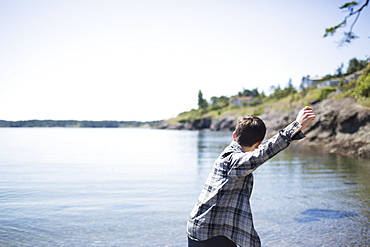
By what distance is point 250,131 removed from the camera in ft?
8.99

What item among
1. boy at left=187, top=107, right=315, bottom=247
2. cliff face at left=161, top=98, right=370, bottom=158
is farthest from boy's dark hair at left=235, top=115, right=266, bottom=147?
cliff face at left=161, top=98, right=370, bottom=158

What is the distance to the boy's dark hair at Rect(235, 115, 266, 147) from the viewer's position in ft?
8.95

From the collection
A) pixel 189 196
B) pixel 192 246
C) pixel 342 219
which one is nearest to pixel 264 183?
pixel 189 196

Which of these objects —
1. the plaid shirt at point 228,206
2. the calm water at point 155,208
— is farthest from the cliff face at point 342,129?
the plaid shirt at point 228,206

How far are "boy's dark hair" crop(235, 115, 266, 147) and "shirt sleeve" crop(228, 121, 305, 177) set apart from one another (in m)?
0.28

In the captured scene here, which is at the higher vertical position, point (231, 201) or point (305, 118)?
point (305, 118)

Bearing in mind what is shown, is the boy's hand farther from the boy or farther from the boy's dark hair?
the boy's dark hair

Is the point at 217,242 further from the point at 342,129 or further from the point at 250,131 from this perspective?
the point at 342,129

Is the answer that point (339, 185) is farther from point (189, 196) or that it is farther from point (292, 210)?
point (189, 196)

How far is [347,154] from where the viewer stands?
2195cm

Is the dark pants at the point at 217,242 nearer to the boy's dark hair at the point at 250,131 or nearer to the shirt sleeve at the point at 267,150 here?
the shirt sleeve at the point at 267,150

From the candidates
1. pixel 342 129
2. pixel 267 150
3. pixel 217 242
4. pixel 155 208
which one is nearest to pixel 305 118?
pixel 267 150

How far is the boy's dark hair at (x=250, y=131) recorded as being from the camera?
2727 mm

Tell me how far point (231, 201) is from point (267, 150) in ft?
2.02
